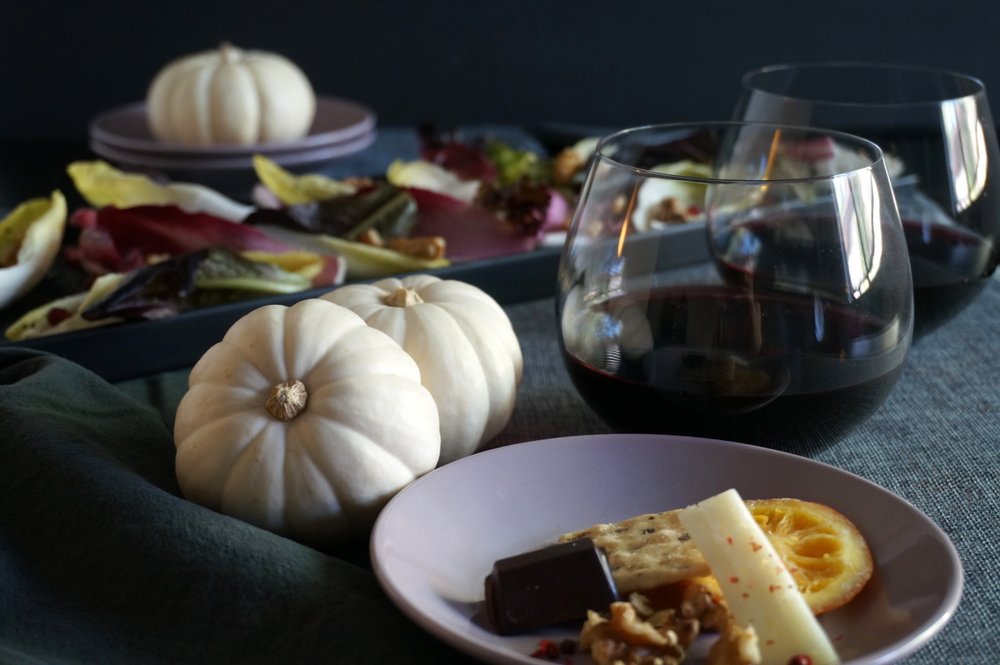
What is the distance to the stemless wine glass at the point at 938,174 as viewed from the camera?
0.80 metres

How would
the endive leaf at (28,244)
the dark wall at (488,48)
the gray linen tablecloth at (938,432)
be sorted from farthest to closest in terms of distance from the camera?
the dark wall at (488,48) < the endive leaf at (28,244) < the gray linen tablecloth at (938,432)

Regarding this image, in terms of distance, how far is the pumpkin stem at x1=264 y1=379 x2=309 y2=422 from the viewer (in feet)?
1.97

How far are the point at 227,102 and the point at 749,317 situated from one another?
101 cm

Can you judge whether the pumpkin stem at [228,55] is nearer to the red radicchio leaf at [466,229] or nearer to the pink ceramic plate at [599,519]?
the red radicchio leaf at [466,229]

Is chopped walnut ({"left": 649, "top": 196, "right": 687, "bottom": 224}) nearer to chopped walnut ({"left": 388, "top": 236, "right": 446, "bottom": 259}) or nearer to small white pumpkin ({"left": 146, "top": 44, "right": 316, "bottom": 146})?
chopped walnut ({"left": 388, "top": 236, "right": 446, "bottom": 259})

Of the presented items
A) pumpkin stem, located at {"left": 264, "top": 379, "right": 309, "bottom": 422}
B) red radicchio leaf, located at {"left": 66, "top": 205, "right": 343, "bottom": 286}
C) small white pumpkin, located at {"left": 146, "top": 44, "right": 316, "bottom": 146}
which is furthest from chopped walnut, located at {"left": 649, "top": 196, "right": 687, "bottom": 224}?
small white pumpkin, located at {"left": 146, "top": 44, "right": 316, "bottom": 146}

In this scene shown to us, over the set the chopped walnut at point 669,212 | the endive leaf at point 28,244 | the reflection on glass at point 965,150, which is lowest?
the endive leaf at point 28,244

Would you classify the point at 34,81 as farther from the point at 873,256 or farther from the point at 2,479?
the point at 873,256

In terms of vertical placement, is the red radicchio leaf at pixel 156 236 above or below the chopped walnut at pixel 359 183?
above

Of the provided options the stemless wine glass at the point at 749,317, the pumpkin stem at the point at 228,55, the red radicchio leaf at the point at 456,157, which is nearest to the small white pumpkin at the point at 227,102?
the pumpkin stem at the point at 228,55

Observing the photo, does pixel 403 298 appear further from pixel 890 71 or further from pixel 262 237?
Answer: pixel 890 71

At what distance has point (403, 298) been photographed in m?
0.70

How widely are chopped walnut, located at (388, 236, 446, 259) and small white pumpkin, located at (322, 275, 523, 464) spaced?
0.29 m

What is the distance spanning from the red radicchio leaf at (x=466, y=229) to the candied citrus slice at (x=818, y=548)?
0.51m
